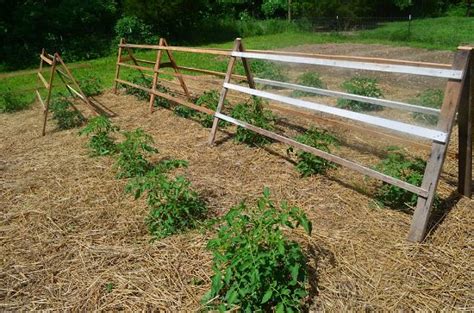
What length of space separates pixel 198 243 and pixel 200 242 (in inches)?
Answer: 0.8

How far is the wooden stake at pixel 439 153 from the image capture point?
124 inches

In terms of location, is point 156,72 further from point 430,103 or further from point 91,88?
point 430,103

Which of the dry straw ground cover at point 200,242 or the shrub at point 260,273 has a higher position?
the shrub at point 260,273

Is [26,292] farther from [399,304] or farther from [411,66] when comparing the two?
[411,66]

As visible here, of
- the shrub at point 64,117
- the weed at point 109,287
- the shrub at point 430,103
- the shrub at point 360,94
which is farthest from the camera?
the shrub at point 64,117

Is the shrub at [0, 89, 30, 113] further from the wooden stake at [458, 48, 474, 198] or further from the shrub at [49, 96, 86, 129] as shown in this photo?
the wooden stake at [458, 48, 474, 198]

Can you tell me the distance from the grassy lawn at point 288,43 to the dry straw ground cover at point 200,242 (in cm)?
641

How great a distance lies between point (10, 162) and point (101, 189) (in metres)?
2.04

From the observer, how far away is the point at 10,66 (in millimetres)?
15375

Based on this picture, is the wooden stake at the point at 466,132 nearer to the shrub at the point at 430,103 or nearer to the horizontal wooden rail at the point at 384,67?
the horizontal wooden rail at the point at 384,67

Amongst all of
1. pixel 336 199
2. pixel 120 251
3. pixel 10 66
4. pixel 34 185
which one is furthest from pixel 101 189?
pixel 10 66

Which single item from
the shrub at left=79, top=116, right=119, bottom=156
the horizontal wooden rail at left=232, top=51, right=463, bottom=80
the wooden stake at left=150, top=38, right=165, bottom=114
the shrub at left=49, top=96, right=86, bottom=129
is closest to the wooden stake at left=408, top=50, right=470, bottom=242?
the horizontal wooden rail at left=232, top=51, right=463, bottom=80

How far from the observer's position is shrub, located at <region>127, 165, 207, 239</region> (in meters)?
3.72

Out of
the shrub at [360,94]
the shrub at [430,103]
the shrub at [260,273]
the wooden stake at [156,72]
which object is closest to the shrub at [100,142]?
the wooden stake at [156,72]
